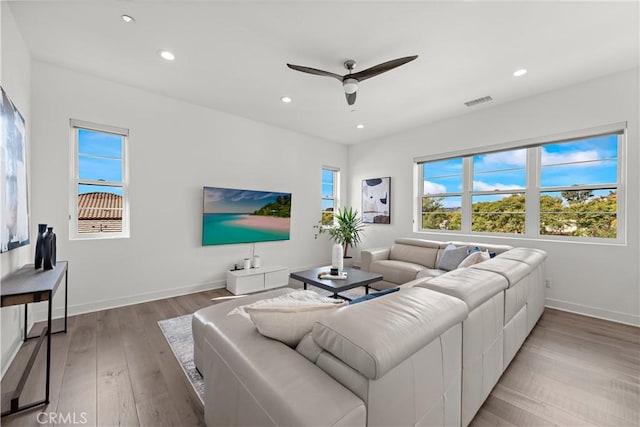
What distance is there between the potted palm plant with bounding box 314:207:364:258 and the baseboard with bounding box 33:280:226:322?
1997 mm

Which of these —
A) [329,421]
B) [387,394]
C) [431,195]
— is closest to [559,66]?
[431,195]

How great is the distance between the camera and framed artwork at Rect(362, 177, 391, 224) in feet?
17.8

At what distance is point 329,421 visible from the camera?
750 mm

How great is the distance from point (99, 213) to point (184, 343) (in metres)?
2.12

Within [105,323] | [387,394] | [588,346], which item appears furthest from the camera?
[105,323]

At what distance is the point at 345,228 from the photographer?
176 inches

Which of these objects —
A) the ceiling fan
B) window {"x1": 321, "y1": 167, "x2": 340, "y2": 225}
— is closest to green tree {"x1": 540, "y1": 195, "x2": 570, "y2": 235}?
the ceiling fan

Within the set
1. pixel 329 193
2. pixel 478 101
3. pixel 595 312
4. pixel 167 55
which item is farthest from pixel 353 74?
pixel 595 312

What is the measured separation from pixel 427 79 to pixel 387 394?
10.8 feet

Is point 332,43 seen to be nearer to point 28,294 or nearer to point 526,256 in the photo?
point 526,256

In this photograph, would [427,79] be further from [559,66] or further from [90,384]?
[90,384]

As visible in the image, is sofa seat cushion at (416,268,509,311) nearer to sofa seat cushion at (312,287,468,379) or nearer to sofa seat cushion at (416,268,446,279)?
sofa seat cushion at (312,287,468,379)

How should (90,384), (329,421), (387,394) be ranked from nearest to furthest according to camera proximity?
(329,421) → (387,394) → (90,384)

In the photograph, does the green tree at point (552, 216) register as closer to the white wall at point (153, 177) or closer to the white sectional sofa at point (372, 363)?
the white sectional sofa at point (372, 363)
